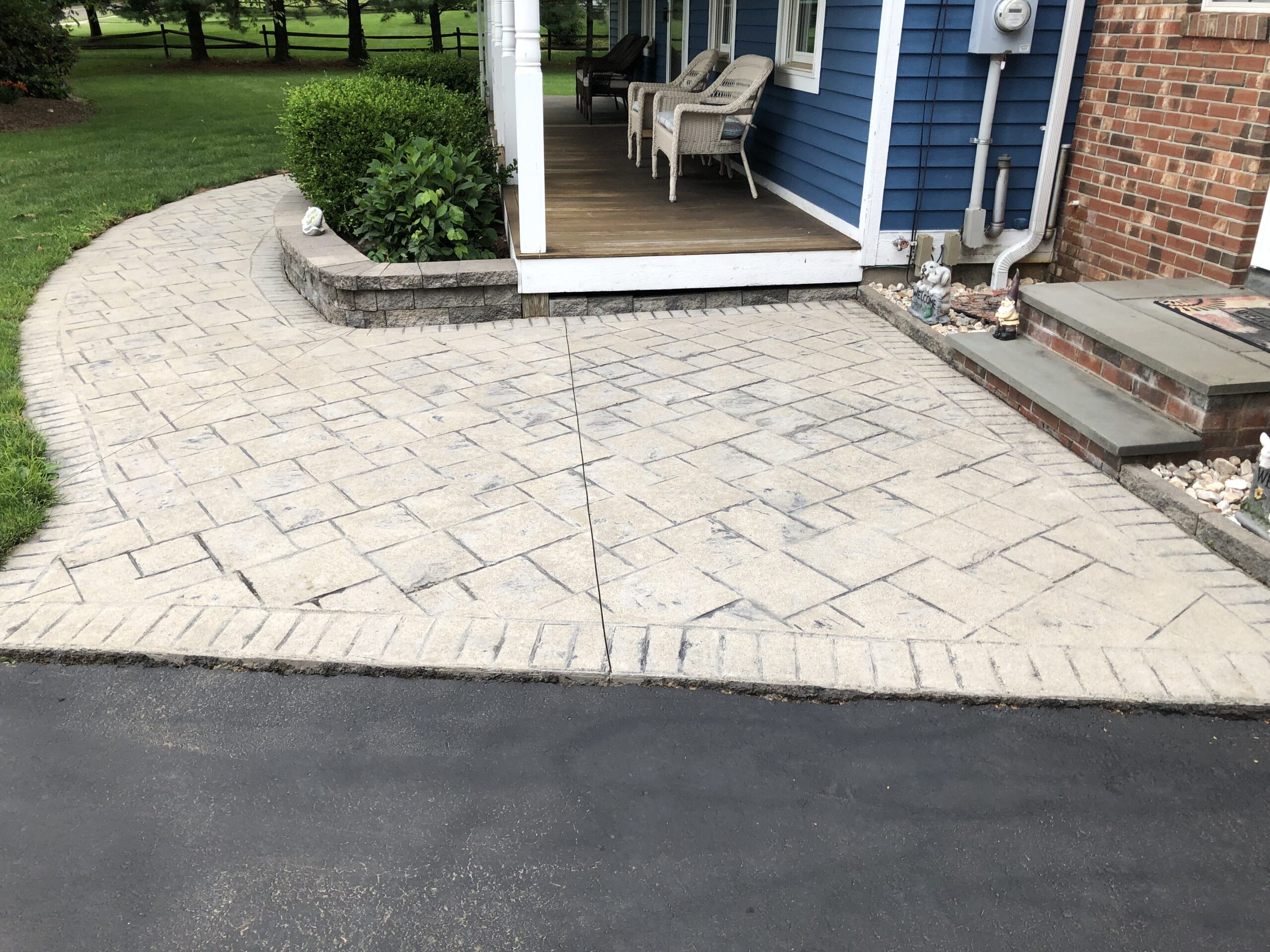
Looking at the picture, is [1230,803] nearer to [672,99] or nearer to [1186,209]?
[1186,209]

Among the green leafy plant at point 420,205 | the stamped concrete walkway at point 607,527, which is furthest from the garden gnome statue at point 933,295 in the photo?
the green leafy plant at point 420,205

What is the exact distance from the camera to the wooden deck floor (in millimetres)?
5371

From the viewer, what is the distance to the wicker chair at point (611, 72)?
36.6ft

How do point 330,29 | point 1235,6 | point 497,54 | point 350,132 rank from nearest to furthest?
1. point 1235,6
2. point 350,132
3. point 497,54
4. point 330,29

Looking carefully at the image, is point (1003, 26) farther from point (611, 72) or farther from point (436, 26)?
point (436, 26)

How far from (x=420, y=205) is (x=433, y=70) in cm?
654

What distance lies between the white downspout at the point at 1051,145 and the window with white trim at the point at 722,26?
10.9 feet

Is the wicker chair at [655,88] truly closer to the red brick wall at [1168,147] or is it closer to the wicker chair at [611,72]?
the wicker chair at [611,72]

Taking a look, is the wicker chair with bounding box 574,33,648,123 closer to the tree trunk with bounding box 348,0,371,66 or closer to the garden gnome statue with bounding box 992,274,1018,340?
the garden gnome statue with bounding box 992,274,1018,340

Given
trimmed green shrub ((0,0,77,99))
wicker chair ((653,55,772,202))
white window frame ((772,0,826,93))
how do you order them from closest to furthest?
white window frame ((772,0,826,93))
wicker chair ((653,55,772,202))
trimmed green shrub ((0,0,77,99))

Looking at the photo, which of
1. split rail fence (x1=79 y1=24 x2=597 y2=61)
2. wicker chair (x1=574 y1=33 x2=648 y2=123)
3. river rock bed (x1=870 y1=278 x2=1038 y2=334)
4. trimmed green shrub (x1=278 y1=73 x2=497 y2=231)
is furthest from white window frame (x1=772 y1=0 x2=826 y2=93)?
split rail fence (x1=79 y1=24 x2=597 y2=61)

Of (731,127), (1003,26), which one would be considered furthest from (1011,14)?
(731,127)

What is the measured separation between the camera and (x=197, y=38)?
2194cm

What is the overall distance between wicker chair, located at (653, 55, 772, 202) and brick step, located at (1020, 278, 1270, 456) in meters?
2.75
